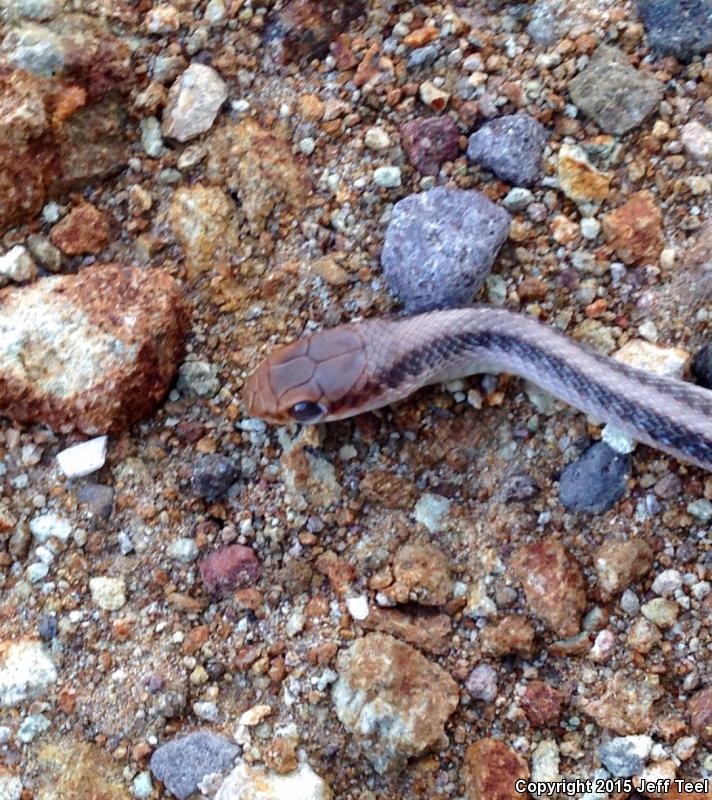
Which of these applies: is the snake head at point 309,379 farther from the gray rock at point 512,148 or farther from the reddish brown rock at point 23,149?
the reddish brown rock at point 23,149

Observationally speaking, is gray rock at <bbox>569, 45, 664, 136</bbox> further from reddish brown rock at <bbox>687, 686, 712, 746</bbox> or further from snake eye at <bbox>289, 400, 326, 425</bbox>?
reddish brown rock at <bbox>687, 686, 712, 746</bbox>

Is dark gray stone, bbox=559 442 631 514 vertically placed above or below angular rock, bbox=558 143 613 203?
below

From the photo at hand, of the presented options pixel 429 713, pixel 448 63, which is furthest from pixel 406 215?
pixel 429 713

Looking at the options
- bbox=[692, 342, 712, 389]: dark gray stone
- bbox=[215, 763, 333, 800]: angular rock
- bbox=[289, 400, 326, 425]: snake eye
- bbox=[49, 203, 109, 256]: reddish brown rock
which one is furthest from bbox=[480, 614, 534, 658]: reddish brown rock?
bbox=[49, 203, 109, 256]: reddish brown rock

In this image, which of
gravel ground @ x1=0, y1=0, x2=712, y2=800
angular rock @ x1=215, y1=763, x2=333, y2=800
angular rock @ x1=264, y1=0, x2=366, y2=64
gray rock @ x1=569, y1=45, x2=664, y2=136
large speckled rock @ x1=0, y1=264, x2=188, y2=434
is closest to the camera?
angular rock @ x1=215, y1=763, x2=333, y2=800

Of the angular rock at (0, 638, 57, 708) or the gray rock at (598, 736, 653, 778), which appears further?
the angular rock at (0, 638, 57, 708)

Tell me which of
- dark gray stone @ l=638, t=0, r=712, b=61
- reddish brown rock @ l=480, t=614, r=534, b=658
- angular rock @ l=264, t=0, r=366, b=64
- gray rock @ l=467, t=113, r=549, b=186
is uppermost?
angular rock @ l=264, t=0, r=366, b=64

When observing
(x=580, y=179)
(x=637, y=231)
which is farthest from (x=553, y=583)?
(x=580, y=179)
